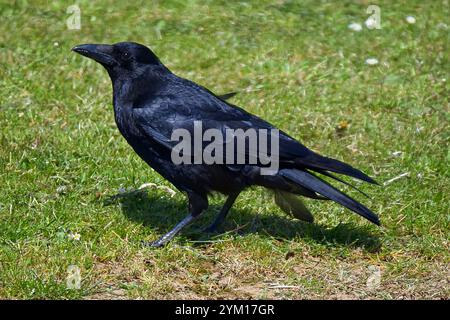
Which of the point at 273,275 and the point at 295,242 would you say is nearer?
the point at 273,275

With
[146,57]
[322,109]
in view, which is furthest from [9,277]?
[322,109]

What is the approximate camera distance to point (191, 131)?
5.31m

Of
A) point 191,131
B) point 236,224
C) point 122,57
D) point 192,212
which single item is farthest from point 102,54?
point 236,224

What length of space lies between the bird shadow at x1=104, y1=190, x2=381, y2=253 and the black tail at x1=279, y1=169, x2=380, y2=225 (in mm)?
374

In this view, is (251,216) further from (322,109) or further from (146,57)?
(322,109)

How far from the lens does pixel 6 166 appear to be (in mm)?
6195

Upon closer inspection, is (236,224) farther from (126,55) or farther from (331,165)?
(126,55)

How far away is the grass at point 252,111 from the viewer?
198 inches

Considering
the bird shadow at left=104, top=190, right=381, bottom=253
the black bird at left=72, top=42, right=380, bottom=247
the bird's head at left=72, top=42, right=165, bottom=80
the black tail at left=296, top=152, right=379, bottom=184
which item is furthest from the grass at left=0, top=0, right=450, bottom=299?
the bird's head at left=72, top=42, right=165, bottom=80

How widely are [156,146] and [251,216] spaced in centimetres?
90

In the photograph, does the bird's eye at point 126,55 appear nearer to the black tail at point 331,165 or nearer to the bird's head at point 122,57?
the bird's head at point 122,57

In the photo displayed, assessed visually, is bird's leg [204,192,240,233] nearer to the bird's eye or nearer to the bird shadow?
the bird shadow

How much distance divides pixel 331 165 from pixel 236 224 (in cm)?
88

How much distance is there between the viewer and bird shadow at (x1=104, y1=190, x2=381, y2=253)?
5513mm
